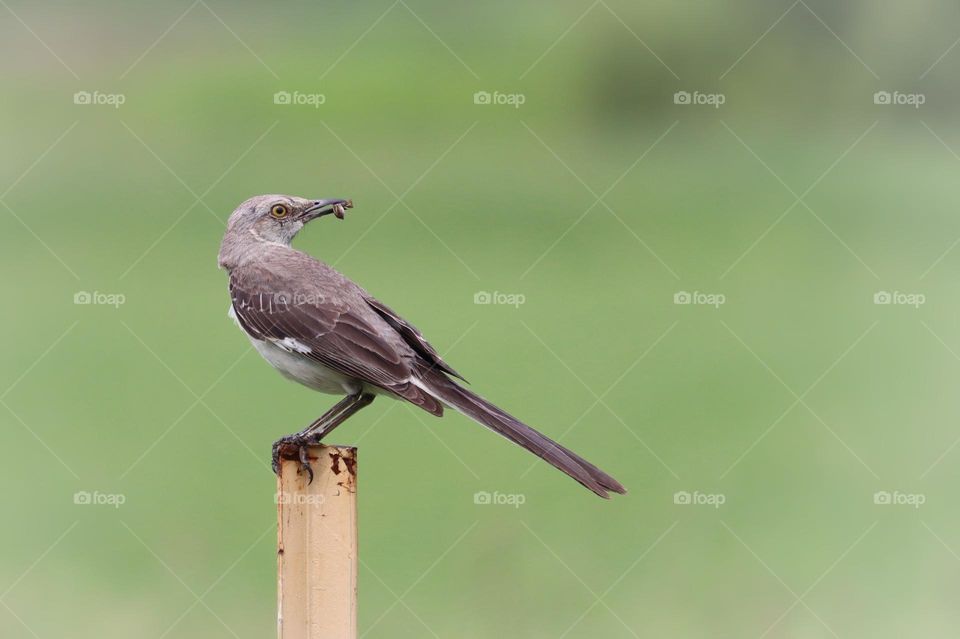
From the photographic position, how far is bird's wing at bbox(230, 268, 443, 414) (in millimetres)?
6258

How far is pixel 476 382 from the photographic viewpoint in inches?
561

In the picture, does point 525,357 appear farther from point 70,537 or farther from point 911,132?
point 911,132

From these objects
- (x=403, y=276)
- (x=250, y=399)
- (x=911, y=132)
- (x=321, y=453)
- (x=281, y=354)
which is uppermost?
(x=911, y=132)

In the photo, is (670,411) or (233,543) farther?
(670,411)

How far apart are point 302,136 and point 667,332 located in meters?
13.1

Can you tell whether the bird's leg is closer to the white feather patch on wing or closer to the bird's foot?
the bird's foot

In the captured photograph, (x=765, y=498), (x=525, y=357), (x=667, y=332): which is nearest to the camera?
(x=765, y=498)

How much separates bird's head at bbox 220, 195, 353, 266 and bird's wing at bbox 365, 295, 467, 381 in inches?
30.2

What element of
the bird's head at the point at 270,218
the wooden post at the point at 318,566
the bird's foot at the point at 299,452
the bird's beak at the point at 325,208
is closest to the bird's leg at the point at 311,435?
the bird's foot at the point at 299,452

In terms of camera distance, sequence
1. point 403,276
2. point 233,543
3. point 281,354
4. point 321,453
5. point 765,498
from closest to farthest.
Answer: point 321,453 → point 281,354 → point 233,543 → point 765,498 → point 403,276

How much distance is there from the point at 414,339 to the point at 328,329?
49 cm

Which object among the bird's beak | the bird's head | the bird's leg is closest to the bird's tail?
the bird's leg

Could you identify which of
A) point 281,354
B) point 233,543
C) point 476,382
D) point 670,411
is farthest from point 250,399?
point 281,354

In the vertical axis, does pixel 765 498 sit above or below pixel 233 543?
above
